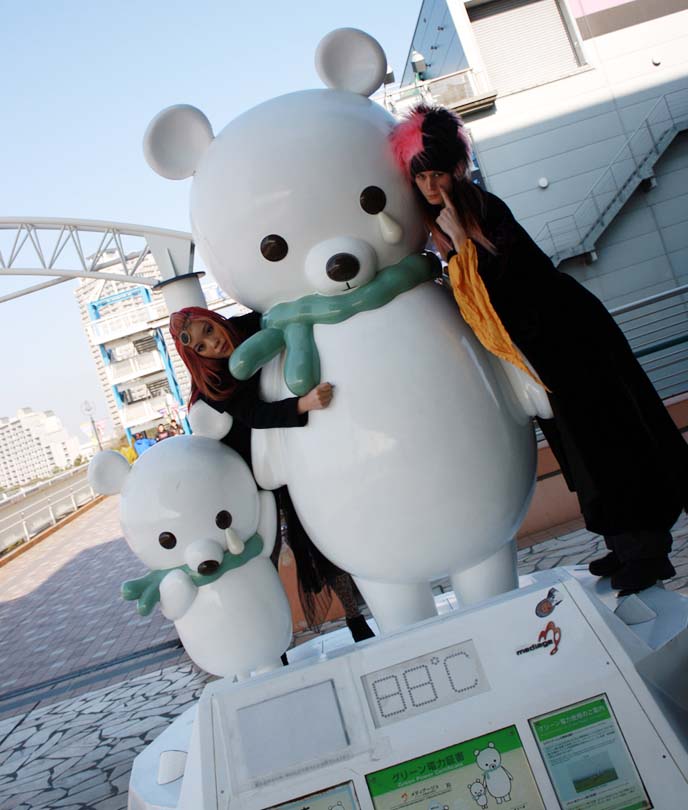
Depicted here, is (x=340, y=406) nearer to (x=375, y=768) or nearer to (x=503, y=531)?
(x=503, y=531)

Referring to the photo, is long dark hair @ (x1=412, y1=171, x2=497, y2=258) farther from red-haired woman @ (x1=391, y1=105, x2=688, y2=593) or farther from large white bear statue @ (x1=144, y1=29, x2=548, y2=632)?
large white bear statue @ (x1=144, y1=29, x2=548, y2=632)

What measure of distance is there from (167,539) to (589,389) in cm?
122

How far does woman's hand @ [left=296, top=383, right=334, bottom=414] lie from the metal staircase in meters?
10.1

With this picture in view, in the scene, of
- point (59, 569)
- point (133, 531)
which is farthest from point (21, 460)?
point (133, 531)

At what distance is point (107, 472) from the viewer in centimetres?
234

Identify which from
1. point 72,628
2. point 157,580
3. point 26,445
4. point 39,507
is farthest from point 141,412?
point 26,445

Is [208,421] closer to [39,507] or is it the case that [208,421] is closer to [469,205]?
[469,205]

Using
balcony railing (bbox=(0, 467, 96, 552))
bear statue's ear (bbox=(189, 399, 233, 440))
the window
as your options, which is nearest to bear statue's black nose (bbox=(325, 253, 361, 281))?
bear statue's ear (bbox=(189, 399, 233, 440))

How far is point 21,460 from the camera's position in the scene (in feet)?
541

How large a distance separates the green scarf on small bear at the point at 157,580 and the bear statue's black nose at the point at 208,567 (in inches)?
1.2

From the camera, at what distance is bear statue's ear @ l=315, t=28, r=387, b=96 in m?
2.16

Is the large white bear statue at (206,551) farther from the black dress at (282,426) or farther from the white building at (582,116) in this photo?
the white building at (582,116)

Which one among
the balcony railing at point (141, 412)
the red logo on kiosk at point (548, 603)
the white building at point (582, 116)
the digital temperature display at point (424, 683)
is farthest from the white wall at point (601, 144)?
the balcony railing at point (141, 412)

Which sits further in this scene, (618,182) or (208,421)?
(618,182)
